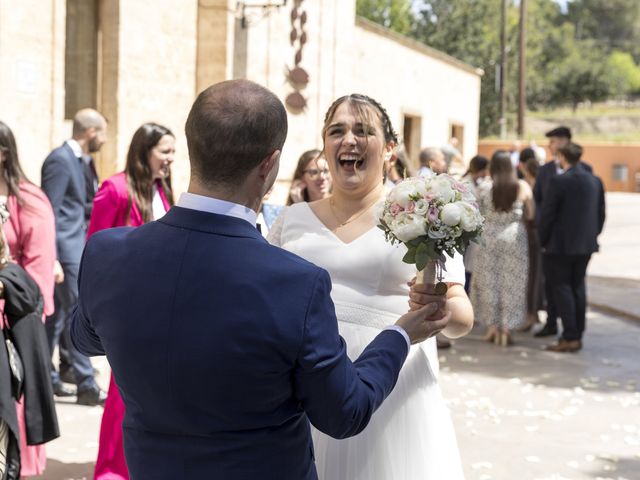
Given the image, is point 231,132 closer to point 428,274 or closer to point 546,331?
point 428,274

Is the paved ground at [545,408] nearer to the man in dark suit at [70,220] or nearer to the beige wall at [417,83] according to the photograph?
the man in dark suit at [70,220]

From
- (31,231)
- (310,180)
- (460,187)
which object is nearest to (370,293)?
(460,187)

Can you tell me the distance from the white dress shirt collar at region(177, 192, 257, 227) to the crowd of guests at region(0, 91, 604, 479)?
103 centimetres

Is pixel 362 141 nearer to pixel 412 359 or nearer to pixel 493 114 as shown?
pixel 412 359

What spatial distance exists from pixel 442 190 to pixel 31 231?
2894 millimetres

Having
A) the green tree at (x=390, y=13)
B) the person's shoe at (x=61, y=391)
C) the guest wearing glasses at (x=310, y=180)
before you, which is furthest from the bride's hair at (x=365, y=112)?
the green tree at (x=390, y=13)

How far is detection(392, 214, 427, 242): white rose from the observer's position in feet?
9.36

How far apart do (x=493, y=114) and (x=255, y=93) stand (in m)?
53.6

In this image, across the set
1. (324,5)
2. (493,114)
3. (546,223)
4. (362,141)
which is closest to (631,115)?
(493,114)

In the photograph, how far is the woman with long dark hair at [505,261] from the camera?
387 inches

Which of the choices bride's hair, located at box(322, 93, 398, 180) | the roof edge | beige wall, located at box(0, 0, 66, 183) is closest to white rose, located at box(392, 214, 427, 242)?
bride's hair, located at box(322, 93, 398, 180)

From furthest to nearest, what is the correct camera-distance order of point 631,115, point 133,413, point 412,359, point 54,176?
point 631,115
point 54,176
point 412,359
point 133,413

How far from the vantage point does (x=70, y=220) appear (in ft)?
23.5

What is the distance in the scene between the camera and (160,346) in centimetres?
209
